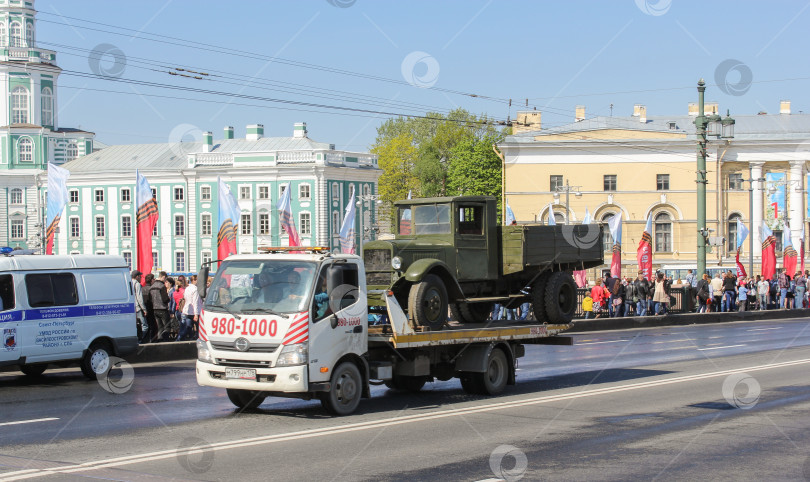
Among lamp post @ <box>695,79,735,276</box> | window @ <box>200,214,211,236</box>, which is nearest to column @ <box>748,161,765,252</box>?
lamp post @ <box>695,79,735,276</box>

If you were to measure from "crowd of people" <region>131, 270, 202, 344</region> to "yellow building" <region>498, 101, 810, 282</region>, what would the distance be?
5653 cm

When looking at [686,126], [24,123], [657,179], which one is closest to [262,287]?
[657,179]

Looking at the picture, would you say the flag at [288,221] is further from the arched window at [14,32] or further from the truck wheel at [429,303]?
the arched window at [14,32]

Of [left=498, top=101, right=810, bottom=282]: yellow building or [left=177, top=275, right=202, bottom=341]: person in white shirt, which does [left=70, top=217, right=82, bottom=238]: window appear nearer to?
[left=498, top=101, right=810, bottom=282]: yellow building

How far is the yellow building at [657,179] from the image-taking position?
77.1 m

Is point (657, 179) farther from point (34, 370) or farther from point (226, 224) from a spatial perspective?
point (34, 370)

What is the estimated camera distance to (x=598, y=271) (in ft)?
240

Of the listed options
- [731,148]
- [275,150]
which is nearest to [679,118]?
[731,148]

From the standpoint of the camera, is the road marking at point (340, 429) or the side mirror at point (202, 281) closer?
the road marking at point (340, 429)

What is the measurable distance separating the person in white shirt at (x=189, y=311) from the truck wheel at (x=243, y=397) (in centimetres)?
928

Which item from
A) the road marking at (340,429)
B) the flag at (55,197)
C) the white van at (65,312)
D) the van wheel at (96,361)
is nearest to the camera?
the road marking at (340,429)

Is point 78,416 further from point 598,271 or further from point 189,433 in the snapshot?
→ point 598,271

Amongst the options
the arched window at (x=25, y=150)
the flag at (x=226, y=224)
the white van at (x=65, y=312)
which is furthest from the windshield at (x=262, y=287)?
the arched window at (x=25, y=150)

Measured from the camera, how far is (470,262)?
51.9 ft
